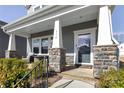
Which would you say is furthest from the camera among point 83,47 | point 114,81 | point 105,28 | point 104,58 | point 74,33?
point 74,33

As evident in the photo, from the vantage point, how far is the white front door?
665 cm

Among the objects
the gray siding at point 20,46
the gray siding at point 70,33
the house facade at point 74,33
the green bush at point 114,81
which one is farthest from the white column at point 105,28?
the gray siding at point 20,46

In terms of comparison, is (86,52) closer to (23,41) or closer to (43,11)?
(43,11)

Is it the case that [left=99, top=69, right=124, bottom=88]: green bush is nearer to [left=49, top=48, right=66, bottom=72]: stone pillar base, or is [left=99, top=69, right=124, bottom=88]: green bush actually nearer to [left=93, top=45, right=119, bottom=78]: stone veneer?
[left=93, top=45, right=119, bottom=78]: stone veneer

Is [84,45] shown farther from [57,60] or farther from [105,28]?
[105,28]

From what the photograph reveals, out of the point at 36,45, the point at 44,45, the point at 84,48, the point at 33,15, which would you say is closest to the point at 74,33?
the point at 84,48

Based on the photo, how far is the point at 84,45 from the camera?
693cm

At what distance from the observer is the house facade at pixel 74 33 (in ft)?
14.3

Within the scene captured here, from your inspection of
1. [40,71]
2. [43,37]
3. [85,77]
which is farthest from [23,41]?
[85,77]

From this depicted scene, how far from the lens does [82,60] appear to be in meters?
6.93

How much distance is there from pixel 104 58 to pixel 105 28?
3.20 ft

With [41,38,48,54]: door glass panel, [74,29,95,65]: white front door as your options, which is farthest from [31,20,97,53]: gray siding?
[41,38,48,54]: door glass panel

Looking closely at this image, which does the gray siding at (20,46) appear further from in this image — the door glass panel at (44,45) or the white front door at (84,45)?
the white front door at (84,45)

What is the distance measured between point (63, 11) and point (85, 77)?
279 centimetres
